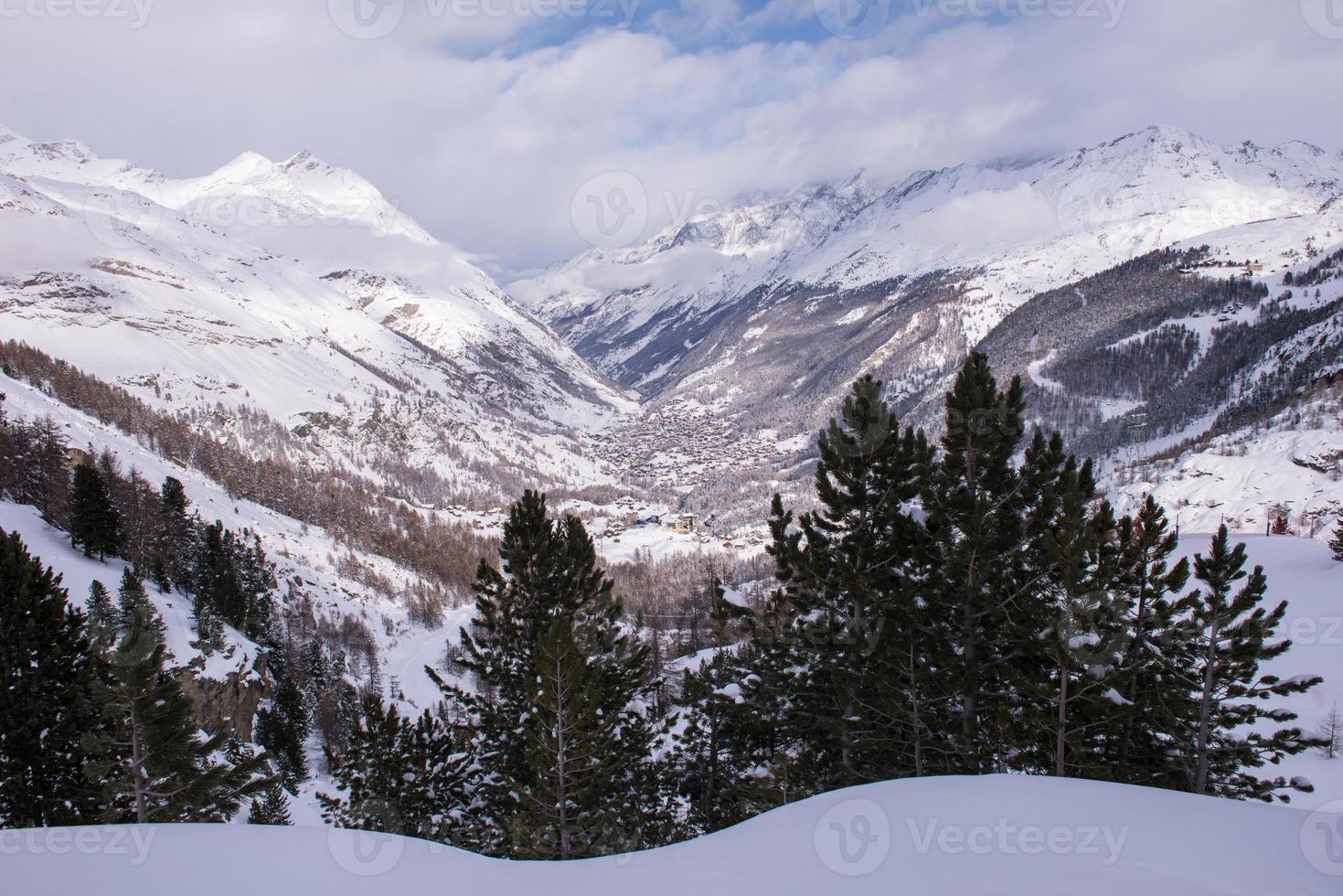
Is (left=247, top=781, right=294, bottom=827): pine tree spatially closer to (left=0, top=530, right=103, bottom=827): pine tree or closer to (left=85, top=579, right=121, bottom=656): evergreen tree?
(left=85, top=579, right=121, bottom=656): evergreen tree

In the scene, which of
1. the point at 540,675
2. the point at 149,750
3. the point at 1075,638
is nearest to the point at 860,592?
the point at 1075,638

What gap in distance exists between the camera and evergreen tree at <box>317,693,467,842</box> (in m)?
20.9

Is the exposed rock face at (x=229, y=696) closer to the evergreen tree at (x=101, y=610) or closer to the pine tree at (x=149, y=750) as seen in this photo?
the evergreen tree at (x=101, y=610)

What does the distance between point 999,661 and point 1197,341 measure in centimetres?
24454

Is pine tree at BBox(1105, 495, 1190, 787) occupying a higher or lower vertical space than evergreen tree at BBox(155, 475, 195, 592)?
lower

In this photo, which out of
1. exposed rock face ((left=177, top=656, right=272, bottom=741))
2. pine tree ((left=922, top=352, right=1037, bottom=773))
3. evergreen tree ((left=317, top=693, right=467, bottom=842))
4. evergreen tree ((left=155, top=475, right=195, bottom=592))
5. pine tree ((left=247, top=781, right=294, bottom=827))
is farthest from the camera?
evergreen tree ((left=155, top=475, right=195, bottom=592))

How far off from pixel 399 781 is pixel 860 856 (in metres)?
18.6

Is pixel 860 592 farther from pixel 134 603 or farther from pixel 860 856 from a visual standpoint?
pixel 134 603

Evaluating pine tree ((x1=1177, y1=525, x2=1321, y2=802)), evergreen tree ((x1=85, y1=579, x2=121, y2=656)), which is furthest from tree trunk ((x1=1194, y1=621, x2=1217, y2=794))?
evergreen tree ((x1=85, y1=579, x2=121, y2=656))

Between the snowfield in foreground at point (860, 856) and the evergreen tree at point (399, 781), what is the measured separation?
39.7 ft

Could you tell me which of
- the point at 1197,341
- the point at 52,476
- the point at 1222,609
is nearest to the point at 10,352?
the point at 52,476

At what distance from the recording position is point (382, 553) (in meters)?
124

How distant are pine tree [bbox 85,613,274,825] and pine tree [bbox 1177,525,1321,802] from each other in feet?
74.8

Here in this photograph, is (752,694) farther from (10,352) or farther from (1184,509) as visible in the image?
(10,352)
